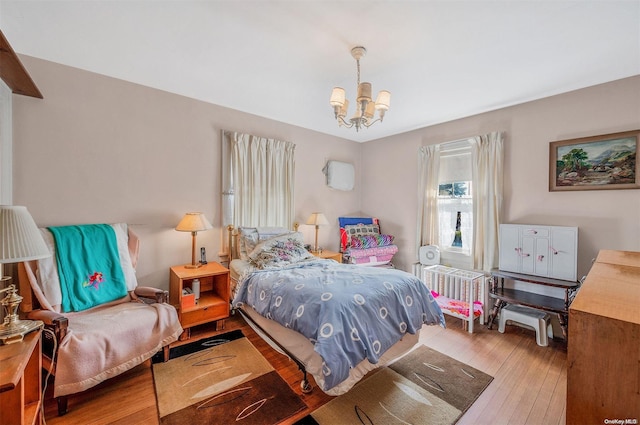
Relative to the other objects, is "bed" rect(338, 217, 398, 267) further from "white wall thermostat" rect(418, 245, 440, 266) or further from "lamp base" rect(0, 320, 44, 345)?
"lamp base" rect(0, 320, 44, 345)

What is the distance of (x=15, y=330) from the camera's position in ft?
4.31

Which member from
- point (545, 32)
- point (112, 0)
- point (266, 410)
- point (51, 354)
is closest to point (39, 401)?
point (51, 354)

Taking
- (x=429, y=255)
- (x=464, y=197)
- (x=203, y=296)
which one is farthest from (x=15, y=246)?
(x=464, y=197)

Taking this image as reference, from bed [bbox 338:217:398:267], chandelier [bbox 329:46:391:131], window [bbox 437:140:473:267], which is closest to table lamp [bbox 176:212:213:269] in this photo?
chandelier [bbox 329:46:391:131]

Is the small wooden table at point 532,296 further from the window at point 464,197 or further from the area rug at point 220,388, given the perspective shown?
the area rug at point 220,388

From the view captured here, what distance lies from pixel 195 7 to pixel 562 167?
3.73 meters

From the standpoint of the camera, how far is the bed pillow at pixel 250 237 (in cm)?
314

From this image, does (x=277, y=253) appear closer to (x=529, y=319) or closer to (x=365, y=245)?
(x=365, y=245)

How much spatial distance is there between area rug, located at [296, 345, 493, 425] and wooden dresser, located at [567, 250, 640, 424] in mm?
1421

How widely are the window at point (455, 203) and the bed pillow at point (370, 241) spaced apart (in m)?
0.79

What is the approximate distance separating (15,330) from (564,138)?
4682 mm

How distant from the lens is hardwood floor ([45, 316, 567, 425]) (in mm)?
1704

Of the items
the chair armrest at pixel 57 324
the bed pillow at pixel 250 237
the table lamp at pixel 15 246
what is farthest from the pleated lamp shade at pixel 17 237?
the bed pillow at pixel 250 237

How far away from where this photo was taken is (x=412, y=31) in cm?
188
